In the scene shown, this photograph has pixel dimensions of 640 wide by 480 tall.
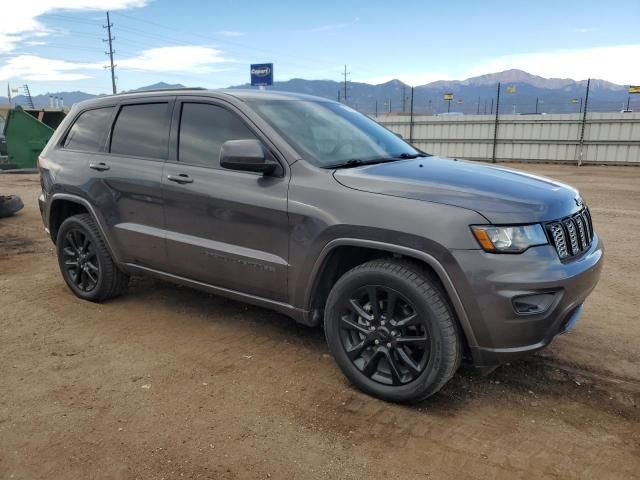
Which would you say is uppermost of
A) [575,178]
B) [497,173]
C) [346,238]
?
[497,173]

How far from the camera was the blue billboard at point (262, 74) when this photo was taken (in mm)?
40931

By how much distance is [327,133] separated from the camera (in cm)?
386

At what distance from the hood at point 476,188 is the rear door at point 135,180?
1.61 meters

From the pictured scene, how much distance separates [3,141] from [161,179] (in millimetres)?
18008

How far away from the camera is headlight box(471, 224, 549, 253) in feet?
9.04

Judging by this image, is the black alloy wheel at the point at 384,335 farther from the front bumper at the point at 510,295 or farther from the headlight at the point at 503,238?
the headlight at the point at 503,238

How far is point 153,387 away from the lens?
3379 millimetres

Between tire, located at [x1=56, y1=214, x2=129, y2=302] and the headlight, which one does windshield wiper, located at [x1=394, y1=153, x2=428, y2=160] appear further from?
tire, located at [x1=56, y1=214, x2=129, y2=302]

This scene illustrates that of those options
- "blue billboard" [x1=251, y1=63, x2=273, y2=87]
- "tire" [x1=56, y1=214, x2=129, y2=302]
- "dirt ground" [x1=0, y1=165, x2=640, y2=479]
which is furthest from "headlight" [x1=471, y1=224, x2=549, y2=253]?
"blue billboard" [x1=251, y1=63, x2=273, y2=87]

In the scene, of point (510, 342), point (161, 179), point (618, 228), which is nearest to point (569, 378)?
point (510, 342)

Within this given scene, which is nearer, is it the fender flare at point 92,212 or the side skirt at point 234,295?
the side skirt at point 234,295

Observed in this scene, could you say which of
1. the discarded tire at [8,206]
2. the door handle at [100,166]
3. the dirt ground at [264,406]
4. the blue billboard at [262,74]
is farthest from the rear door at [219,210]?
the blue billboard at [262,74]

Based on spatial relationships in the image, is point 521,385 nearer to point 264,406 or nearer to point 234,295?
point 264,406

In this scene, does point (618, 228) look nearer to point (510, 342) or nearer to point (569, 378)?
point (569, 378)
